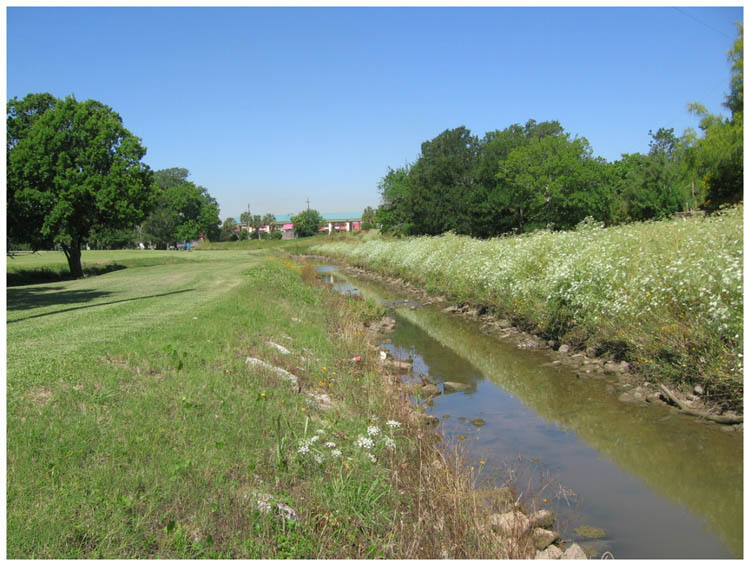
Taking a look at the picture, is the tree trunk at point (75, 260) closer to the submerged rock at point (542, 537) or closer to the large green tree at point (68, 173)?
the large green tree at point (68, 173)

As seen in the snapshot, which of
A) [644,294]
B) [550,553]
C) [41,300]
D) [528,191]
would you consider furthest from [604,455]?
[528,191]

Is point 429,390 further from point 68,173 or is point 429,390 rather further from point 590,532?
point 68,173

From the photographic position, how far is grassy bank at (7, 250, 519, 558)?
167 inches

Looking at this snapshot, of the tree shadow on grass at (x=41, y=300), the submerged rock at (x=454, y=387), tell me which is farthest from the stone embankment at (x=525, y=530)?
the tree shadow on grass at (x=41, y=300)

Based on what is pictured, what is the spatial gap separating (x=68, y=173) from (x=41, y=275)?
24.8ft

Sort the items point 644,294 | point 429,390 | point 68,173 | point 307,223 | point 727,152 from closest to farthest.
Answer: point 644,294
point 429,390
point 68,173
point 727,152
point 307,223

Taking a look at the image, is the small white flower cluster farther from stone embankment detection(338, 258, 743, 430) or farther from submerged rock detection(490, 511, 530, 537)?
submerged rock detection(490, 511, 530, 537)

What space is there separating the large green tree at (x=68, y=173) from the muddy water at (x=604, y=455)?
23.7 meters

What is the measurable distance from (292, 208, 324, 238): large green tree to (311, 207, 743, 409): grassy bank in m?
108

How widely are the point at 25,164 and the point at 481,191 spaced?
35179mm

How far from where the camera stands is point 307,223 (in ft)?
412

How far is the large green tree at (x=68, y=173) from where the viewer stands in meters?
28.1

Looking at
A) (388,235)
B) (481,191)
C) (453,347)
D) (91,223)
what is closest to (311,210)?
(388,235)

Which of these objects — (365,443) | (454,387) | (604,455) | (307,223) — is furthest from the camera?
(307,223)
